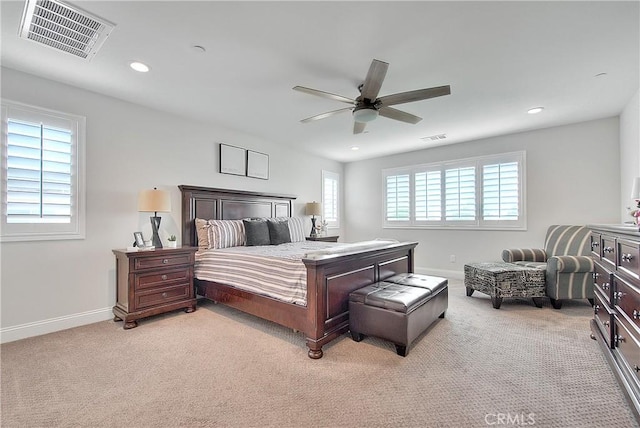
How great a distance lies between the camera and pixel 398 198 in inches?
245

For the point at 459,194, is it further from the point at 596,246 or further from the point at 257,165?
the point at 257,165

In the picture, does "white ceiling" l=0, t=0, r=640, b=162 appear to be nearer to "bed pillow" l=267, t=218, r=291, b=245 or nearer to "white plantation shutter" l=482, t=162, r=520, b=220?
"white plantation shutter" l=482, t=162, r=520, b=220

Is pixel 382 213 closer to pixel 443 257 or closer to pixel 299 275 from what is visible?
pixel 443 257

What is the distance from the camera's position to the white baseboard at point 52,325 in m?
2.76

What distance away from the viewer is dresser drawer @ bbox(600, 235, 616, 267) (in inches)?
78.7

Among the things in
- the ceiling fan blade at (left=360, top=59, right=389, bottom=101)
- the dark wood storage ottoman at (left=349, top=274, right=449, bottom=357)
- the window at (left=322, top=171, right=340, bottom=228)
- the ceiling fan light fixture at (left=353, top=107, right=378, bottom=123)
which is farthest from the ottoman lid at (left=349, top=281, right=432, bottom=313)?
the window at (left=322, top=171, right=340, bottom=228)

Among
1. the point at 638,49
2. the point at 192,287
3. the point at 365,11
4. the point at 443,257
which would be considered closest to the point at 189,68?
the point at 365,11

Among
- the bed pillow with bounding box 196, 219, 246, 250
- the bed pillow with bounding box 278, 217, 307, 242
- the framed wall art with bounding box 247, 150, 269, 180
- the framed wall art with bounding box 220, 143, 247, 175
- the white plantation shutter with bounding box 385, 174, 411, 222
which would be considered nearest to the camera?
the bed pillow with bounding box 196, 219, 246, 250

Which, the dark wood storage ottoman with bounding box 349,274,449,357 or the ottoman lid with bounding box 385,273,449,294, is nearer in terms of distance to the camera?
the dark wood storage ottoman with bounding box 349,274,449,357

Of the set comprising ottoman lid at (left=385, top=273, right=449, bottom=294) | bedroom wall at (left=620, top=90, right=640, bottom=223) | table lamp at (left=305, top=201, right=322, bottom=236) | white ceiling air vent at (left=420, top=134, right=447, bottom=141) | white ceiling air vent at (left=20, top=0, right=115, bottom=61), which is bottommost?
ottoman lid at (left=385, top=273, right=449, bottom=294)

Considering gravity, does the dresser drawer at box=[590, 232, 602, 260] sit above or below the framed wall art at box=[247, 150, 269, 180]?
below

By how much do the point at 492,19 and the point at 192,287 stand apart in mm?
4005

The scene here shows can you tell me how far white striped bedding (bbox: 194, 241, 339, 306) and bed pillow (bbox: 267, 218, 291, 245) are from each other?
33.4 inches

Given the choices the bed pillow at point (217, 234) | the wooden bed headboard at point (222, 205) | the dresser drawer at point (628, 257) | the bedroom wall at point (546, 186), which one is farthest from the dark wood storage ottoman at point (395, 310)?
the bedroom wall at point (546, 186)
